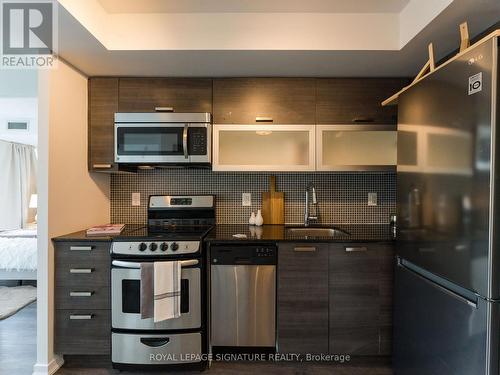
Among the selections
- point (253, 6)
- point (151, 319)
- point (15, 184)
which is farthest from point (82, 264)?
point (15, 184)

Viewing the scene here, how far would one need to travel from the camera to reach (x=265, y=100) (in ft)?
7.93

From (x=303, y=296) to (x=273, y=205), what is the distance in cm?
90

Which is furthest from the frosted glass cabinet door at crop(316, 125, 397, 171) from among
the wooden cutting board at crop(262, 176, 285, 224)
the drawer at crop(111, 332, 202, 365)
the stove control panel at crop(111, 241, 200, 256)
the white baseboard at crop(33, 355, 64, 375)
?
the white baseboard at crop(33, 355, 64, 375)

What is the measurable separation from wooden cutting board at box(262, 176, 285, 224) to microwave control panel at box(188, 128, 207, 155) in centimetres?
74

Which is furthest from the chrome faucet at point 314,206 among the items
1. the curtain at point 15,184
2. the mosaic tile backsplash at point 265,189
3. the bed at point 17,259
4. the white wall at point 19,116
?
the curtain at point 15,184

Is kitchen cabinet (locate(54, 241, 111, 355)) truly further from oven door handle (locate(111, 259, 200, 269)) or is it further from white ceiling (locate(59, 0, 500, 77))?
white ceiling (locate(59, 0, 500, 77))

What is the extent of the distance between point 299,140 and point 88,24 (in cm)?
165

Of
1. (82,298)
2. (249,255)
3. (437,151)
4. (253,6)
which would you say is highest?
(253,6)

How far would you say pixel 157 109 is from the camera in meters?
2.39

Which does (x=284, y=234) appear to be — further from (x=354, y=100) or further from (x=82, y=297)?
(x=82, y=297)

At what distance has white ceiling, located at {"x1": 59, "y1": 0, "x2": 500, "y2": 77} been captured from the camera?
1728 mm

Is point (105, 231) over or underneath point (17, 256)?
over

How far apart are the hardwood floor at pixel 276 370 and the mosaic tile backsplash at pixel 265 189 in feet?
3.80

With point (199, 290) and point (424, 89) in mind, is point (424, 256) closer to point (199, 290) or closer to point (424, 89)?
point (424, 89)
